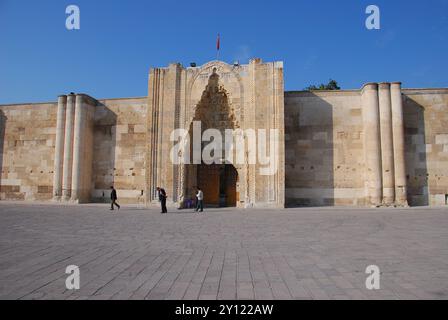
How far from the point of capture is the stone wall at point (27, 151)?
19.6 metres

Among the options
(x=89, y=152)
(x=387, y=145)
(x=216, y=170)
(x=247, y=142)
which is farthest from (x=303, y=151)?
(x=89, y=152)

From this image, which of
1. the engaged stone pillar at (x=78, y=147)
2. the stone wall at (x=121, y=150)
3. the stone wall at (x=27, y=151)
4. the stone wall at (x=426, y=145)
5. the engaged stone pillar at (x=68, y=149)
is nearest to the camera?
the stone wall at (x=426, y=145)

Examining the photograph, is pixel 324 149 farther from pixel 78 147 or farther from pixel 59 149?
pixel 59 149

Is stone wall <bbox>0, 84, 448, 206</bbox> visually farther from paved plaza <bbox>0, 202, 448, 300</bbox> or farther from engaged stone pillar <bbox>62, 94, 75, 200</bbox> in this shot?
paved plaza <bbox>0, 202, 448, 300</bbox>

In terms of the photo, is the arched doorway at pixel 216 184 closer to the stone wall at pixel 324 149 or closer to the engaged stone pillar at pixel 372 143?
the stone wall at pixel 324 149

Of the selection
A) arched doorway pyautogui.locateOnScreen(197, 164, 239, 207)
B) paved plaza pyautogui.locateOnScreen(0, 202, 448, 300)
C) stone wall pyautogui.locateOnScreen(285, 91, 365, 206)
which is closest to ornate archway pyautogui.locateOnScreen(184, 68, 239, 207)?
arched doorway pyautogui.locateOnScreen(197, 164, 239, 207)

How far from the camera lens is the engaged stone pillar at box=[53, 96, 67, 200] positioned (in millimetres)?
18406

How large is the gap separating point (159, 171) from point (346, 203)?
36.6 ft

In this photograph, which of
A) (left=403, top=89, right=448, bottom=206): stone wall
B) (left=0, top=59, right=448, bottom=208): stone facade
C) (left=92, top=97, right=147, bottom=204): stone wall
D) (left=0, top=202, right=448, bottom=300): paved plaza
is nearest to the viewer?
(left=0, top=202, right=448, bottom=300): paved plaza

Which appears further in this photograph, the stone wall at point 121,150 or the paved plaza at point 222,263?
the stone wall at point 121,150

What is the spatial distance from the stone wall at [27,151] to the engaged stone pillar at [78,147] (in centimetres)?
250

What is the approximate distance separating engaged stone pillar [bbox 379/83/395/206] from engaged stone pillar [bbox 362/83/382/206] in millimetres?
211

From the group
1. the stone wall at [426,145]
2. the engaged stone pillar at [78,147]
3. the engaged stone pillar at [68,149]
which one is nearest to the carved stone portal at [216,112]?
the engaged stone pillar at [78,147]

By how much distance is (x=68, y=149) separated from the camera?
18.5 metres
